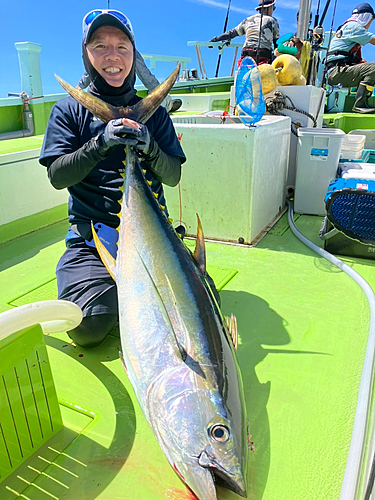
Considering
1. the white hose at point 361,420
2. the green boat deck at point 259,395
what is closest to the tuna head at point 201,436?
the green boat deck at point 259,395

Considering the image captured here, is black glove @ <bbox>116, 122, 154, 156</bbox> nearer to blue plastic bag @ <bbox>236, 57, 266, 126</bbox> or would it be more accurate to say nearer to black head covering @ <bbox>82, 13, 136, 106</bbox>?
black head covering @ <bbox>82, 13, 136, 106</bbox>

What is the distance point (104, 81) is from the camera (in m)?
1.92

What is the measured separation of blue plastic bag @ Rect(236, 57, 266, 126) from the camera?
9.44ft

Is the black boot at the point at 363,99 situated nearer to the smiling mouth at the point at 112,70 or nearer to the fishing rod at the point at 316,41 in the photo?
the fishing rod at the point at 316,41

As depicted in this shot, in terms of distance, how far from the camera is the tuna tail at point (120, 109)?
1686 millimetres

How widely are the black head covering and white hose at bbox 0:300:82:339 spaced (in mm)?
1146

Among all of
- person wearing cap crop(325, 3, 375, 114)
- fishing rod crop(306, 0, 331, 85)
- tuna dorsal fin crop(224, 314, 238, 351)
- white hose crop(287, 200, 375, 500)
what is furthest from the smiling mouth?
person wearing cap crop(325, 3, 375, 114)

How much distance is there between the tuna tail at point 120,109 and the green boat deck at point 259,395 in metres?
1.13

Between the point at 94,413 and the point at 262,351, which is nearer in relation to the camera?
the point at 94,413

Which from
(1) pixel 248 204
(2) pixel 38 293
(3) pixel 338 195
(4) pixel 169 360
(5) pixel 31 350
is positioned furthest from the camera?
(1) pixel 248 204

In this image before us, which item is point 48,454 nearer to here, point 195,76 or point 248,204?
point 248,204

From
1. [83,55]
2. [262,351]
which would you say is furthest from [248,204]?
[83,55]

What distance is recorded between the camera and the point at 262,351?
1.92 meters

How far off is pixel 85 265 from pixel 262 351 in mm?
1032
